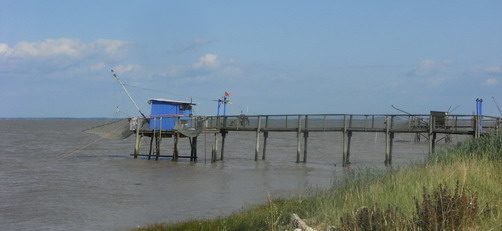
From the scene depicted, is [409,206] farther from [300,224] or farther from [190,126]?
[190,126]

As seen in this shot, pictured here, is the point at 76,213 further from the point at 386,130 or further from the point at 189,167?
the point at 386,130

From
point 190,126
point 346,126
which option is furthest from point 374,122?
point 190,126

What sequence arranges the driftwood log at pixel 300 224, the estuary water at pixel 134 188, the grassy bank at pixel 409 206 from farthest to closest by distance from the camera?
the estuary water at pixel 134 188 < the driftwood log at pixel 300 224 < the grassy bank at pixel 409 206

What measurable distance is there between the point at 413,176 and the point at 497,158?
3.93 m

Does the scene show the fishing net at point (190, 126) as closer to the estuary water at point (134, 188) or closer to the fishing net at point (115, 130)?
the estuary water at point (134, 188)

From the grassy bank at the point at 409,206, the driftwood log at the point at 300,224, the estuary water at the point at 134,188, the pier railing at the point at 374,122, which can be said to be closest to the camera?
the grassy bank at the point at 409,206

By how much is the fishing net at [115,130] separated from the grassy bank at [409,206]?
23.4 m

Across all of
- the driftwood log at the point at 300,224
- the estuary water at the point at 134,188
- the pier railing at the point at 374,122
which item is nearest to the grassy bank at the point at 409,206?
the driftwood log at the point at 300,224

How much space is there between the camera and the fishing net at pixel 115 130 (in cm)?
3491

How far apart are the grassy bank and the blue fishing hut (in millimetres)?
23402

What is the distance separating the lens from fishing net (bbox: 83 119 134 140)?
3491 cm

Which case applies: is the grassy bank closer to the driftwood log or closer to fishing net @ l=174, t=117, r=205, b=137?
the driftwood log

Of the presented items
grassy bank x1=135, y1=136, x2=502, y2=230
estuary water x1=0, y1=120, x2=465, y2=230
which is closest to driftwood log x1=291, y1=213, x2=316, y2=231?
grassy bank x1=135, y1=136, x2=502, y2=230

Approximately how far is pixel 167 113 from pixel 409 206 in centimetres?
3084
